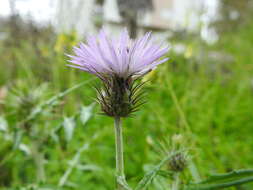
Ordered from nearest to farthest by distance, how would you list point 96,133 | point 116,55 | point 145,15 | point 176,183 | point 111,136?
point 116,55
point 176,183
point 96,133
point 111,136
point 145,15

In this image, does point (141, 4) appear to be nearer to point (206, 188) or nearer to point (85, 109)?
point (85, 109)

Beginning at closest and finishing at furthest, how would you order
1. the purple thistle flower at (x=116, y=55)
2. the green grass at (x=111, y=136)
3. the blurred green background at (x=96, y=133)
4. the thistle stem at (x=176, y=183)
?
1. the purple thistle flower at (x=116, y=55)
2. the thistle stem at (x=176, y=183)
3. the blurred green background at (x=96, y=133)
4. the green grass at (x=111, y=136)

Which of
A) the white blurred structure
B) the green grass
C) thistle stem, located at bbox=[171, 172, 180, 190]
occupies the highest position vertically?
the white blurred structure

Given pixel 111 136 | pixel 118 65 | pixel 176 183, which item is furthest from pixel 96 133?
pixel 118 65

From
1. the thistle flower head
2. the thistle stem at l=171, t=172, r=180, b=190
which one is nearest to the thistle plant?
the thistle flower head

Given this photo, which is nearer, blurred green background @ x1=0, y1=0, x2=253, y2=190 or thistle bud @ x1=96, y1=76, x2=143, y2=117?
thistle bud @ x1=96, y1=76, x2=143, y2=117

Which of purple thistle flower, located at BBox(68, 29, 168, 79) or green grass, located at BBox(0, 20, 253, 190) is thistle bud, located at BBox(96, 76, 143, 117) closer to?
purple thistle flower, located at BBox(68, 29, 168, 79)

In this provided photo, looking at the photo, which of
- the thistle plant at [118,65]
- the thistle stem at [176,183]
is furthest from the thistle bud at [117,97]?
the thistle stem at [176,183]

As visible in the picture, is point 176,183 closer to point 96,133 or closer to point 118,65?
point 118,65

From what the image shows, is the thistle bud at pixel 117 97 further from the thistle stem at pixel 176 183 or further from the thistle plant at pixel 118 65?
the thistle stem at pixel 176 183
